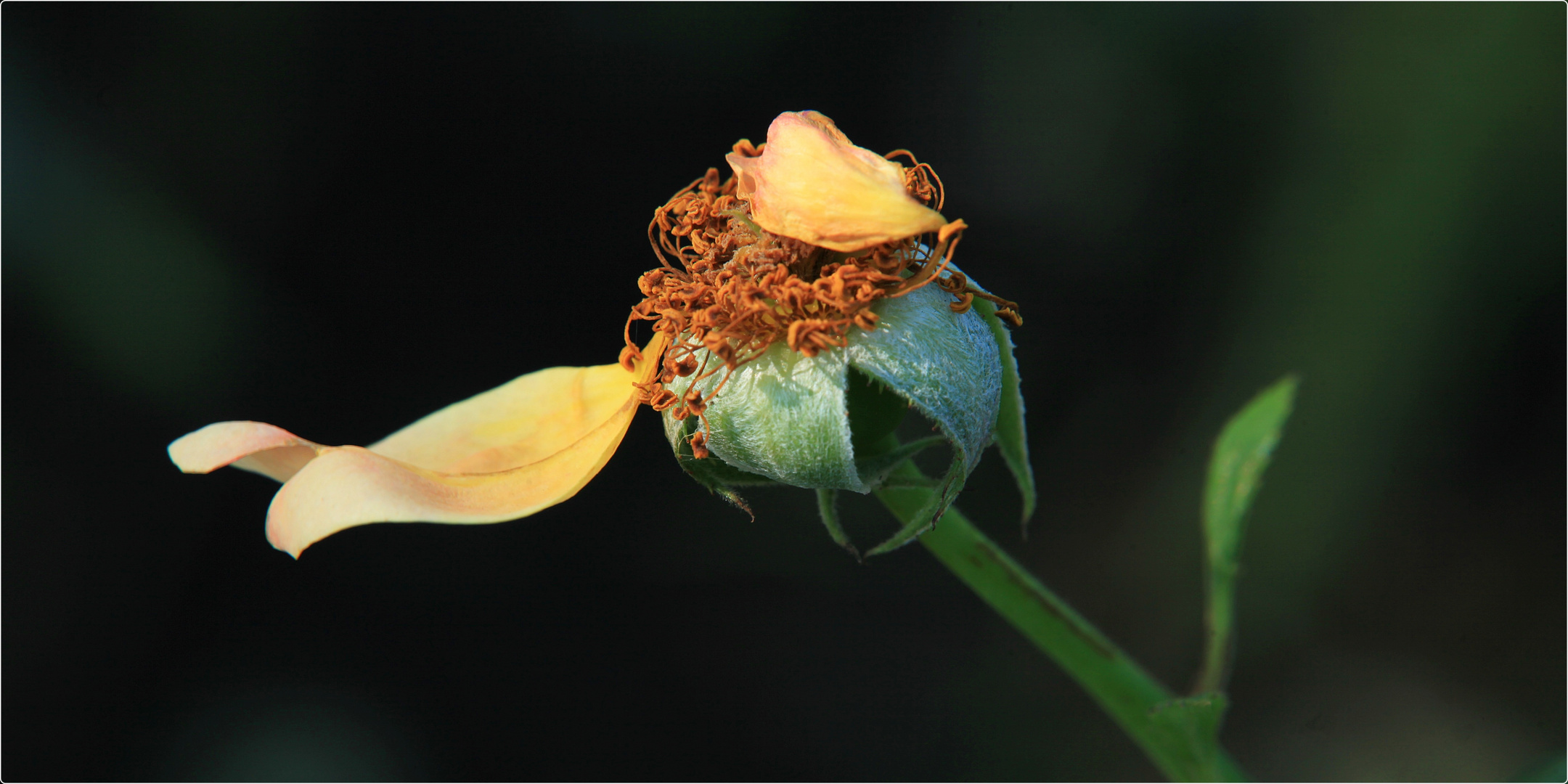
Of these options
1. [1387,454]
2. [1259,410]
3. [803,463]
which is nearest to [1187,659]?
[1387,454]

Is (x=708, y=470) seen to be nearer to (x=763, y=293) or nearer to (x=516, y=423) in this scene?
(x=763, y=293)

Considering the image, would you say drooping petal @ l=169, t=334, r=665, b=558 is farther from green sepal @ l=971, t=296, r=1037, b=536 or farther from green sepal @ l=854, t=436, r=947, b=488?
green sepal @ l=971, t=296, r=1037, b=536

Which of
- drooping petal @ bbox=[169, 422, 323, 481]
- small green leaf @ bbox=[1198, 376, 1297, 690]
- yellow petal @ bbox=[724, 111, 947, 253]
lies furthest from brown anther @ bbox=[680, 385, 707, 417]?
small green leaf @ bbox=[1198, 376, 1297, 690]

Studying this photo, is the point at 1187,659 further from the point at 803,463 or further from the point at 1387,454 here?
the point at 803,463

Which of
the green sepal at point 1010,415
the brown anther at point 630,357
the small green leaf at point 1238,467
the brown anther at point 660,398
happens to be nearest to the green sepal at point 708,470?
the brown anther at point 660,398

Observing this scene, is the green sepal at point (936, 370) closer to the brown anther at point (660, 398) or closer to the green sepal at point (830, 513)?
the green sepal at point (830, 513)
